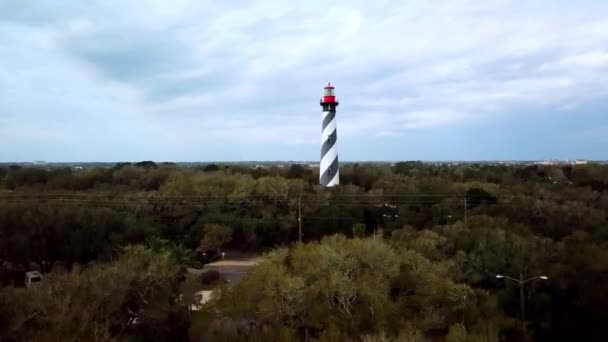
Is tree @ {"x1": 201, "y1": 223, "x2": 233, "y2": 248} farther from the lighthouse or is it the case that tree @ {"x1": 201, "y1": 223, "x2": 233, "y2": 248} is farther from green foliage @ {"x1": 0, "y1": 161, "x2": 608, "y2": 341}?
the lighthouse

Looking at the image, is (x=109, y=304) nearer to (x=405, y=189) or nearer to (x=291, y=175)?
(x=405, y=189)

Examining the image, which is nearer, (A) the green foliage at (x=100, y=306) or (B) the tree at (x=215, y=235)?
(A) the green foliage at (x=100, y=306)

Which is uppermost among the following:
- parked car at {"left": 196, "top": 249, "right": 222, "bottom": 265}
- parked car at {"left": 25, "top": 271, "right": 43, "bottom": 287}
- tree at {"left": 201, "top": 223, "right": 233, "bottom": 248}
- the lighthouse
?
the lighthouse

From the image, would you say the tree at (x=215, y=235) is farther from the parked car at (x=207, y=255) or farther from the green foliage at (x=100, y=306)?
the green foliage at (x=100, y=306)

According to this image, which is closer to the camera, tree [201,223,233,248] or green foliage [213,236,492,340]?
green foliage [213,236,492,340]

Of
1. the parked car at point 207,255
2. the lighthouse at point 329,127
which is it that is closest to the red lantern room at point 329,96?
the lighthouse at point 329,127

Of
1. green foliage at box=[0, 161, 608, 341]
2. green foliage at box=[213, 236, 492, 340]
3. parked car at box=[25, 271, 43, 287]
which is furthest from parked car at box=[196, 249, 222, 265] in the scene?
green foliage at box=[213, 236, 492, 340]

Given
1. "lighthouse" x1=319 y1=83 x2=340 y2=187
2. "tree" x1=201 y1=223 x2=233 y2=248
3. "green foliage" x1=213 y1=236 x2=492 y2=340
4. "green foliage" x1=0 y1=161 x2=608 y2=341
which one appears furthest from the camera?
"lighthouse" x1=319 y1=83 x2=340 y2=187

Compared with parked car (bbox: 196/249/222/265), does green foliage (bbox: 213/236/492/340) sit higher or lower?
higher

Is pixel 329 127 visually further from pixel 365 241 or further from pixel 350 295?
pixel 350 295

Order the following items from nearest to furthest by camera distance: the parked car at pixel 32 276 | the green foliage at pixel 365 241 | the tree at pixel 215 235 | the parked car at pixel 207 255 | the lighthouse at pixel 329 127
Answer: the green foliage at pixel 365 241 → the parked car at pixel 32 276 → the parked car at pixel 207 255 → the tree at pixel 215 235 → the lighthouse at pixel 329 127

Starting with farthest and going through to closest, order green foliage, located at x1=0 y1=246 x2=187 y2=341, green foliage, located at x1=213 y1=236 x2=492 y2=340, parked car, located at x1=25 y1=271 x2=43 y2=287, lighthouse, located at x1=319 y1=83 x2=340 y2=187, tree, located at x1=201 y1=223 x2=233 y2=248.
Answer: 1. lighthouse, located at x1=319 y1=83 x2=340 y2=187
2. tree, located at x1=201 y1=223 x2=233 y2=248
3. parked car, located at x1=25 y1=271 x2=43 y2=287
4. green foliage, located at x1=213 y1=236 x2=492 y2=340
5. green foliage, located at x1=0 y1=246 x2=187 y2=341
